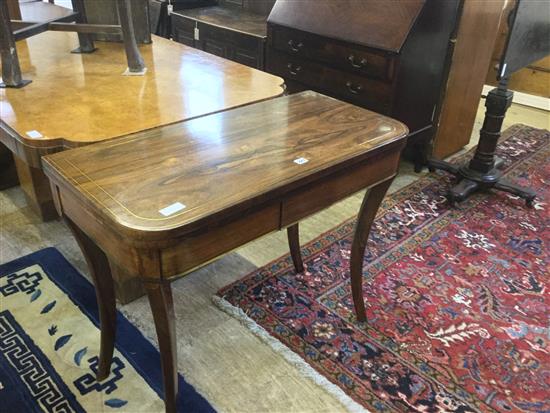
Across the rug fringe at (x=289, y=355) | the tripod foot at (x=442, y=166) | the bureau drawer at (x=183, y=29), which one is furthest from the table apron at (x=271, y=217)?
the bureau drawer at (x=183, y=29)

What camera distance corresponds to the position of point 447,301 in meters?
2.02

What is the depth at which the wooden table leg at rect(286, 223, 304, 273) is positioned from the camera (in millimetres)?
2062

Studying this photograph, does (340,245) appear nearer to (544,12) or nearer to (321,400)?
(321,400)

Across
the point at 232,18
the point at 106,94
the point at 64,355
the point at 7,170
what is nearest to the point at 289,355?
the point at 64,355

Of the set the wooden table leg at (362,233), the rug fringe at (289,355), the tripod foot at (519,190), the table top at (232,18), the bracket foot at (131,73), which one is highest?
the bracket foot at (131,73)

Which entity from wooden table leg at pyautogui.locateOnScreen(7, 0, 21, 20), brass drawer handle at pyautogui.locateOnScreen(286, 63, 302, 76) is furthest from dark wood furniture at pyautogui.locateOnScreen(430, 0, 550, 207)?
wooden table leg at pyautogui.locateOnScreen(7, 0, 21, 20)

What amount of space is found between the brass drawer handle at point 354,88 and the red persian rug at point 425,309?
65cm

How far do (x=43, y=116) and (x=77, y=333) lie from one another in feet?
2.57

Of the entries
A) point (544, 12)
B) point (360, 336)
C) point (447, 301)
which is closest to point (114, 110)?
point (360, 336)

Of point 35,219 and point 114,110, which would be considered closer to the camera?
point 114,110

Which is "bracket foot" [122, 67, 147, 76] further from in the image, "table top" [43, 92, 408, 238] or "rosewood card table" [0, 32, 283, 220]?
"table top" [43, 92, 408, 238]

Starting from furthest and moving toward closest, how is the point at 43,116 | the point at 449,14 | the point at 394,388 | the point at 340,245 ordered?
the point at 449,14
the point at 340,245
the point at 394,388
the point at 43,116

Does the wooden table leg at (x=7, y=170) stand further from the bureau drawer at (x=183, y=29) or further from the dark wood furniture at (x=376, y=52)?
the bureau drawer at (x=183, y=29)

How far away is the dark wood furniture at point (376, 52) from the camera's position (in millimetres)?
2543
